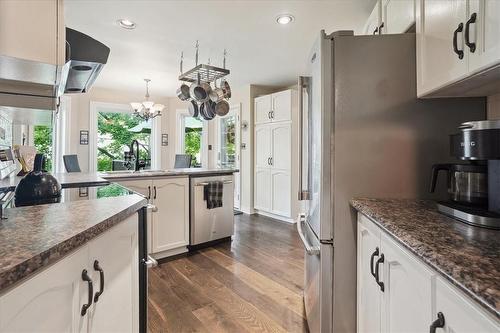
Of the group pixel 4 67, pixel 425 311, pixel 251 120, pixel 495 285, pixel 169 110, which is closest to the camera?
pixel 495 285

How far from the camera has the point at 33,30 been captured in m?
0.88

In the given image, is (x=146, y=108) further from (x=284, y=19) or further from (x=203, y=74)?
(x=284, y=19)

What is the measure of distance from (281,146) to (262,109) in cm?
84

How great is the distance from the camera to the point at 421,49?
1340 mm

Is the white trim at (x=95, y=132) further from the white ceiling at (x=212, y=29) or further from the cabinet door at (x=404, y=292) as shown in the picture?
the cabinet door at (x=404, y=292)

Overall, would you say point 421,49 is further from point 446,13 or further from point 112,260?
point 112,260

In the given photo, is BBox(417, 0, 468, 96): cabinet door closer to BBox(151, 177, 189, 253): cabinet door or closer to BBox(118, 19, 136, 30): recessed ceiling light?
BBox(151, 177, 189, 253): cabinet door

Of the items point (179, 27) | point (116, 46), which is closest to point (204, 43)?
point (179, 27)

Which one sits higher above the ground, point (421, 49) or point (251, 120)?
point (251, 120)

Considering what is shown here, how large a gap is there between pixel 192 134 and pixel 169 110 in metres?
0.73

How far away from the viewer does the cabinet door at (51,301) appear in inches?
21.5

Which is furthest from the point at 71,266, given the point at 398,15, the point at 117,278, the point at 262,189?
the point at 262,189

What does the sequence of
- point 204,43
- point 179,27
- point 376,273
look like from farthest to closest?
point 204,43
point 179,27
point 376,273

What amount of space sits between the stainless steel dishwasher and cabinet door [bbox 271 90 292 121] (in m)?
1.64
